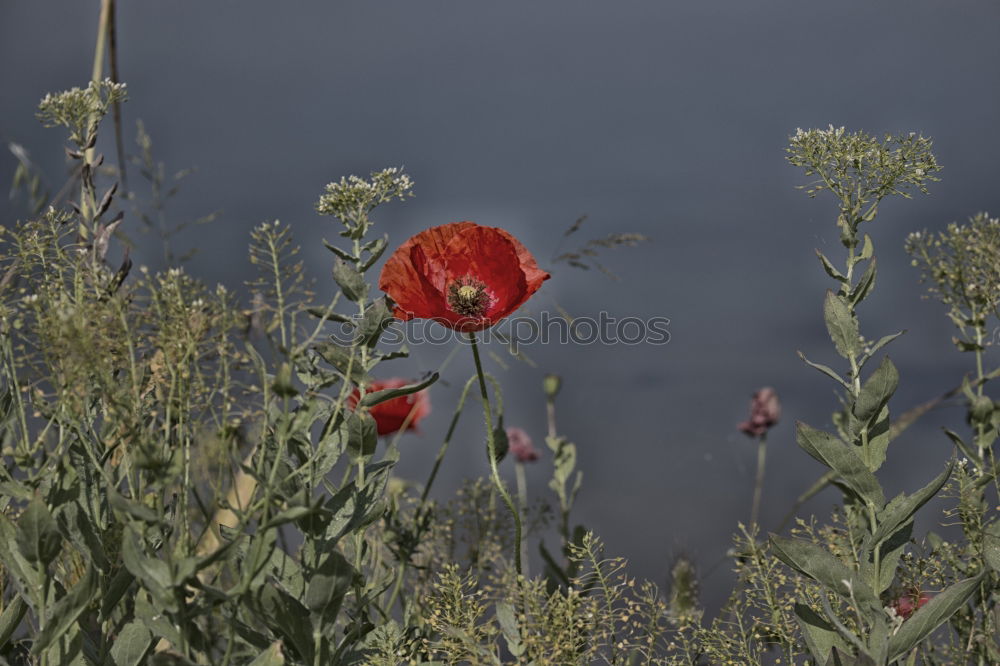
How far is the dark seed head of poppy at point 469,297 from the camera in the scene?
3.53 ft

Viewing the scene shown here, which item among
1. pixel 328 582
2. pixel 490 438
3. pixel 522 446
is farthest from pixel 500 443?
pixel 522 446

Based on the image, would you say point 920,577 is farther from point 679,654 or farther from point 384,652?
point 384,652

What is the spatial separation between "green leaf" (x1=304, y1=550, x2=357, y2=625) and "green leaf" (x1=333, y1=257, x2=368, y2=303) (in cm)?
25

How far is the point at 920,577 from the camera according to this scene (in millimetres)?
960

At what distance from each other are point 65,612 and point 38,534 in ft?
0.22

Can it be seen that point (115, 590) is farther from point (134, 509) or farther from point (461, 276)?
point (461, 276)

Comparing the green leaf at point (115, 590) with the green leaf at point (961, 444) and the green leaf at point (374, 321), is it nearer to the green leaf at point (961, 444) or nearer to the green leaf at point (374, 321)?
the green leaf at point (374, 321)

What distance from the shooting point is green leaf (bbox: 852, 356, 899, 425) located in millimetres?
770

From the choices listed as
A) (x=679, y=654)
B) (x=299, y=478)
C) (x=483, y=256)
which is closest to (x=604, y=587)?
(x=679, y=654)

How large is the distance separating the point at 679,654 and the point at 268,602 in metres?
0.48

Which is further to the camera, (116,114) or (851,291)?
(116,114)

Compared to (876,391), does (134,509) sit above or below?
below

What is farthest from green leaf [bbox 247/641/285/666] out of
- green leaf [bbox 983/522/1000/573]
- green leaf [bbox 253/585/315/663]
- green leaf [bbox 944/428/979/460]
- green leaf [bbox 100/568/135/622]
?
green leaf [bbox 944/428/979/460]

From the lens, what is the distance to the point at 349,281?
833mm
